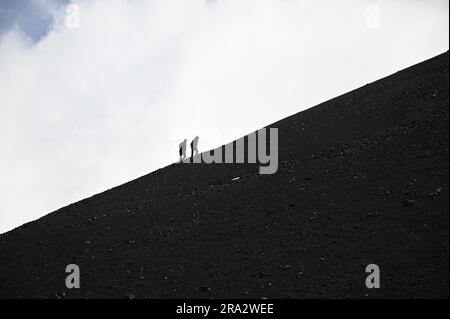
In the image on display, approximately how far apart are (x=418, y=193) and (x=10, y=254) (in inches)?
808

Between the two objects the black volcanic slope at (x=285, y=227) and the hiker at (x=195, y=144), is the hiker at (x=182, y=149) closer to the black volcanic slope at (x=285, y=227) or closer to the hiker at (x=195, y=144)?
the hiker at (x=195, y=144)

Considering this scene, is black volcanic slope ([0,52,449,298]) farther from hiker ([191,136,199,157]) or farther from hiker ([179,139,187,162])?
hiker ([179,139,187,162])

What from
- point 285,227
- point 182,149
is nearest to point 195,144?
point 182,149

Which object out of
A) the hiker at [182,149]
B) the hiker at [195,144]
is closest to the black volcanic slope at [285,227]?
the hiker at [195,144]

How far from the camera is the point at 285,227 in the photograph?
24297mm

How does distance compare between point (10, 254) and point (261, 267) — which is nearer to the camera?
point (261, 267)

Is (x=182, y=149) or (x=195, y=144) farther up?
(x=195, y=144)

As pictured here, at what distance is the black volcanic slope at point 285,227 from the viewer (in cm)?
1961

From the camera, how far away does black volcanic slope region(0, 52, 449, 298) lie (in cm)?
1961

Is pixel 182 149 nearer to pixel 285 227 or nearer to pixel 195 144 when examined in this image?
pixel 195 144

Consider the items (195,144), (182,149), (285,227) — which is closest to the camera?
(285,227)
